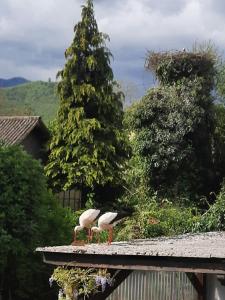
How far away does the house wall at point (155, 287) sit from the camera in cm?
1005

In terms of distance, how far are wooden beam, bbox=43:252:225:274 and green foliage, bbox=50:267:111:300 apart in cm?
12

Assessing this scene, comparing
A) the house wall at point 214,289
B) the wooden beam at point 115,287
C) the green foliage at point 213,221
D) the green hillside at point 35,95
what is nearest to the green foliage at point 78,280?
the wooden beam at point 115,287

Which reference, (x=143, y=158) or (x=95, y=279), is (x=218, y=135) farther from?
(x=95, y=279)

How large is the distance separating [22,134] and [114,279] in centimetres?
1588

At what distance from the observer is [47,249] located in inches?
332

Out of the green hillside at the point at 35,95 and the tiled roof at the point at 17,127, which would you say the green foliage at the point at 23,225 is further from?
the green hillside at the point at 35,95

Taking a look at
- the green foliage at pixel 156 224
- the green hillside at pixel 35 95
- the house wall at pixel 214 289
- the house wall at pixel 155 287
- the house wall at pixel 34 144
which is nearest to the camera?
the house wall at pixel 155 287

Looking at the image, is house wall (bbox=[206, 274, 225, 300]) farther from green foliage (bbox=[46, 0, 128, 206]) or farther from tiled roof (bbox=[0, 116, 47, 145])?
tiled roof (bbox=[0, 116, 47, 145])

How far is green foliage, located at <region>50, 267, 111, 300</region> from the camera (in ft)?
26.6

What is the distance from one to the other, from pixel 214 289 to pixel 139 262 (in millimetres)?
3774

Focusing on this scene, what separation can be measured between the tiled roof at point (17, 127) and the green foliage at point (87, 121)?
2.56 metres

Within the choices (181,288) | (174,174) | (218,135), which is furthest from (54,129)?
(181,288)

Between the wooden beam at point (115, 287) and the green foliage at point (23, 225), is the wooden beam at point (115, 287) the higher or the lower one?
the lower one

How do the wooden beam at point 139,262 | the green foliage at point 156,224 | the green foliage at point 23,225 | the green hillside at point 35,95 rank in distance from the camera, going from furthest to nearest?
the green hillside at point 35,95
the green foliage at point 156,224
the green foliage at point 23,225
the wooden beam at point 139,262
